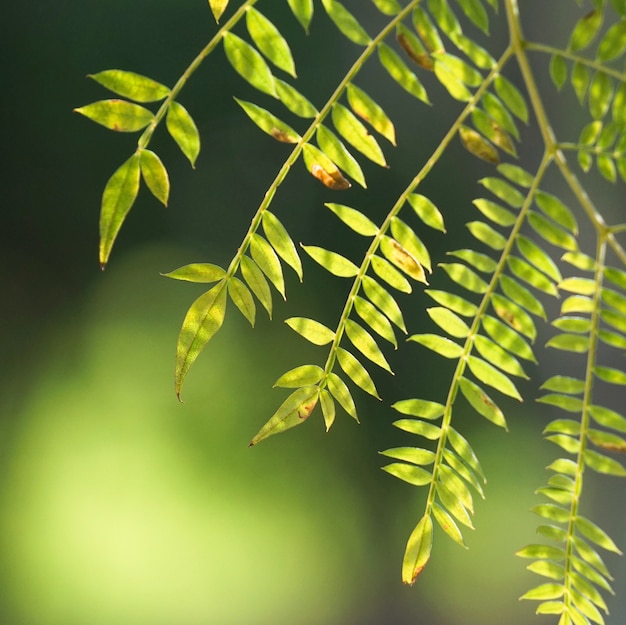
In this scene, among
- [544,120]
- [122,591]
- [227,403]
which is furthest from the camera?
[227,403]

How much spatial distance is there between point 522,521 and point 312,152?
5.55 ft

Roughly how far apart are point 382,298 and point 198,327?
67mm

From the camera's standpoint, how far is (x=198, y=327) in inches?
10.3

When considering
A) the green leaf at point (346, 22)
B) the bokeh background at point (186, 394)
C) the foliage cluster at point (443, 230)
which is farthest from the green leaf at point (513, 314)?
the bokeh background at point (186, 394)

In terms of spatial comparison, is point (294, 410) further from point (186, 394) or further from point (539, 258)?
point (186, 394)

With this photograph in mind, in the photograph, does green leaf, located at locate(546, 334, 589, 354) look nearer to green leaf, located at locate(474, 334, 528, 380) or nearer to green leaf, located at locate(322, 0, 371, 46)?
green leaf, located at locate(474, 334, 528, 380)

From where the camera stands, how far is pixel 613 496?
182 centimetres

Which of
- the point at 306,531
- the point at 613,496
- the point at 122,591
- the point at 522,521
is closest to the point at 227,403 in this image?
the point at 306,531

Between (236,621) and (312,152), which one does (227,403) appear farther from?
(312,152)

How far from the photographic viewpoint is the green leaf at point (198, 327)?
258mm

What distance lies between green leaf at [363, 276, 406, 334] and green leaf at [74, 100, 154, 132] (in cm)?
9

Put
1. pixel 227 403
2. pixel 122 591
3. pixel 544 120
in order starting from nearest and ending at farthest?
pixel 544 120 → pixel 122 591 → pixel 227 403

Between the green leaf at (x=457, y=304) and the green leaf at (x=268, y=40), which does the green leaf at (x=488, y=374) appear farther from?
the green leaf at (x=268, y=40)

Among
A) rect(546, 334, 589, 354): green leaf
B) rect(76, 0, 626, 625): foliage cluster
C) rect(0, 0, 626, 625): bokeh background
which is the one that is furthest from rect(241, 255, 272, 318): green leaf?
rect(0, 0, 626, 625): bokeh background
